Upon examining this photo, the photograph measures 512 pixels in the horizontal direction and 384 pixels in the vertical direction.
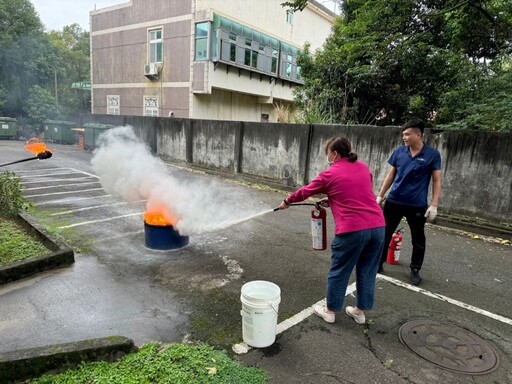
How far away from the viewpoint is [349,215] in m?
3.10

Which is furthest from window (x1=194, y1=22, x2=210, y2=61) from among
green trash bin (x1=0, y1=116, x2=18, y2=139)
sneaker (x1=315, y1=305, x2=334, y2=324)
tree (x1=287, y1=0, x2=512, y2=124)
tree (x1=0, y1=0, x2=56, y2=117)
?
sneaker (x1=315, y1=305, x2=334, y2=324)

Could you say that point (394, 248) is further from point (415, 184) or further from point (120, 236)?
point (120, 236)

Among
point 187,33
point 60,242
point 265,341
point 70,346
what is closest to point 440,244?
point 265,341

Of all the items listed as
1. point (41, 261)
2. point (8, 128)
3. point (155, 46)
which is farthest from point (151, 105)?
point (41, 261)

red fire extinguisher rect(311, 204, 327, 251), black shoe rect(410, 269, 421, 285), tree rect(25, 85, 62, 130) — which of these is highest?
tree rect(25, 85, 62, 130)

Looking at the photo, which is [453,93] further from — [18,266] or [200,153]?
[18,266]

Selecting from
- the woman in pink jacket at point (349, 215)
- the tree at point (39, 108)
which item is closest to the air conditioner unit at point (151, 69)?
the tree at point (39, 108)

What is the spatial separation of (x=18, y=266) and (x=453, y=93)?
32.2ft

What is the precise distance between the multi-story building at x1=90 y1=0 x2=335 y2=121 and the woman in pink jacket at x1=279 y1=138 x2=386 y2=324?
17.4 m

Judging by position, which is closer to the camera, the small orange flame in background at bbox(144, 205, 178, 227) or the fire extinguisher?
the fire extinguisher

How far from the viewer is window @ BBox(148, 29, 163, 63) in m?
20.6

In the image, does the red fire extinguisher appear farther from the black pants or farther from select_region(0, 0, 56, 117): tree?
select_region(0, 0, 56, 117): tree

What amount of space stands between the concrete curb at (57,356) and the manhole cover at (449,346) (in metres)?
2.65

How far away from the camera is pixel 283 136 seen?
10.1 meters
